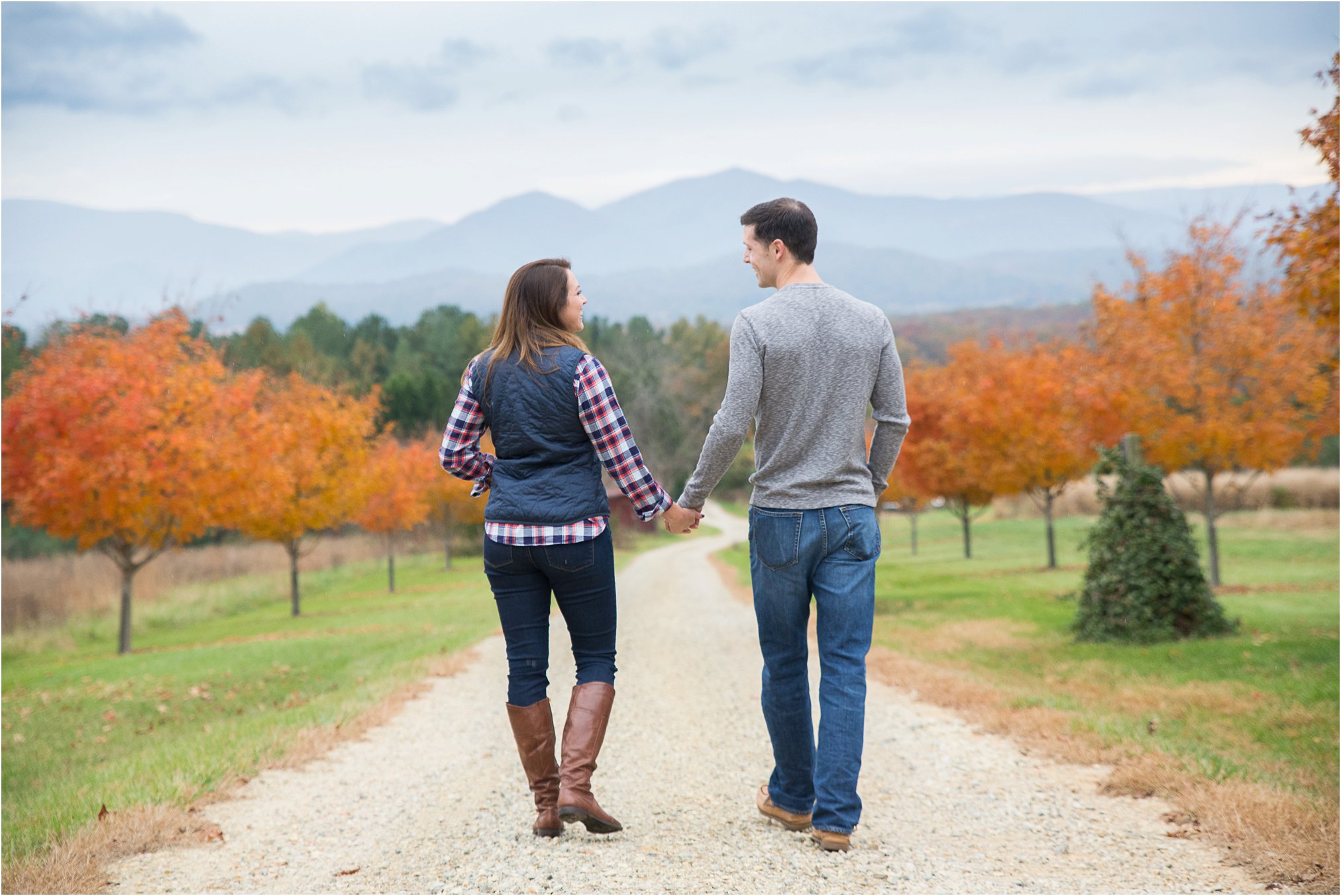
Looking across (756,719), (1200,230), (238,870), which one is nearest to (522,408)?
(238,870)

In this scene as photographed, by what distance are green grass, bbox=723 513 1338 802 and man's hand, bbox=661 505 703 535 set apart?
3284mm

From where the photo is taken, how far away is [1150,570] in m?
12.2

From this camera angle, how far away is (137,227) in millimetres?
143625

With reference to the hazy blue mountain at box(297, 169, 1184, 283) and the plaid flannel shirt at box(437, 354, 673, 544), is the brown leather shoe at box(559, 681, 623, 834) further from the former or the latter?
the hazy blue mountain at box(297, 169, 1184, 283)

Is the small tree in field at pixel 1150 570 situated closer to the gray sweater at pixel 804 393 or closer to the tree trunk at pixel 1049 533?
the gray sweater at pixel 804 393

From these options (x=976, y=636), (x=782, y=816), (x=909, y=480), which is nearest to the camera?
(x=782, y=816)

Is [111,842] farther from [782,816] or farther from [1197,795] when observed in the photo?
[1197,795]

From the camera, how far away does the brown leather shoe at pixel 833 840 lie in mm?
3793

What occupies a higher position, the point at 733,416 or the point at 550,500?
the point at 733,416

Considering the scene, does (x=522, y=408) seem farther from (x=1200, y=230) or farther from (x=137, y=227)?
(x=137, y=227)

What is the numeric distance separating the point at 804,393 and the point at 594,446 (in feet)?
2.74

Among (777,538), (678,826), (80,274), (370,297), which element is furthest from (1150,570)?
(370,297)

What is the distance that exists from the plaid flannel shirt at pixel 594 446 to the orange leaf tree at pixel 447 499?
2306cm

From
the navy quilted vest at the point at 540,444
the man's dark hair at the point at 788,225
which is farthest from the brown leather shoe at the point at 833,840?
the man's dark hair at the point at 788,225
